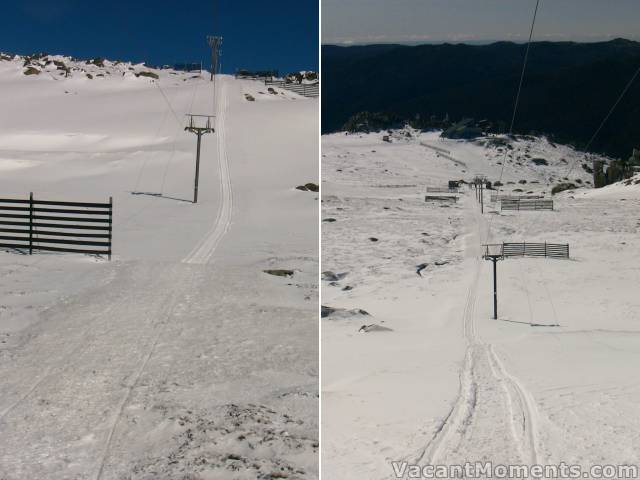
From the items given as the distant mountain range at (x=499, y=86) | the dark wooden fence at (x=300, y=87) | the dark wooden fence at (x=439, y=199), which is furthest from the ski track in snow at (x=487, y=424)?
the distant mountain range at (x=499, y=86)

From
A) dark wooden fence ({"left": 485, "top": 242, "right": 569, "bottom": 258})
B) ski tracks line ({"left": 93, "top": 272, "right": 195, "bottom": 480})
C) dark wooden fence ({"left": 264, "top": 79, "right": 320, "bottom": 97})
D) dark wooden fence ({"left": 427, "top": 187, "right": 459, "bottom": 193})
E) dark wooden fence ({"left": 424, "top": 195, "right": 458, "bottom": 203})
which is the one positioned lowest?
ski tracks line ({"left": 93, "top": 272, "right": 195, "bottom": 480})

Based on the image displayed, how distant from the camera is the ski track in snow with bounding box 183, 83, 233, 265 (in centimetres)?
1612

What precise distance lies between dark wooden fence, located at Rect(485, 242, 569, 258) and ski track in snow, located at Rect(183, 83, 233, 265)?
11.9 meters

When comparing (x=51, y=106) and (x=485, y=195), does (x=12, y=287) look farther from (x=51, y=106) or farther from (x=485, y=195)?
(x=51, y=106)

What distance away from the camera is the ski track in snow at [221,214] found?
16.1 metres

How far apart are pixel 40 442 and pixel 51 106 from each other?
60.4 m

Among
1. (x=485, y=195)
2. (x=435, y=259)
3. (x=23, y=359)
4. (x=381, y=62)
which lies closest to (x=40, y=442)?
(x=23, y=359)

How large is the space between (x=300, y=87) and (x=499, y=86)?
9013 centimetres

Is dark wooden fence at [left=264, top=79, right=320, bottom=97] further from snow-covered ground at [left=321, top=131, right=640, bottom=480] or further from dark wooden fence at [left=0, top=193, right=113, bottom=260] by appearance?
dark wooden fence at [left=0, top=193, right=113, bottom=260]

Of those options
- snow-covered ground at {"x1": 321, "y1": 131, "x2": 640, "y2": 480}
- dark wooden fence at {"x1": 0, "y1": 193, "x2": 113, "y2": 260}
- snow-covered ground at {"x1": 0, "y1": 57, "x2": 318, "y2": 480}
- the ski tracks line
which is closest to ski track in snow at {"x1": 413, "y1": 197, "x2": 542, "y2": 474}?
snow-covered ground at {"x1": 321, "y1": 131, "x2": 640, "y2": 480}

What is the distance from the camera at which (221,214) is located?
25062 mm

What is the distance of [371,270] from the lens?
25.2 m

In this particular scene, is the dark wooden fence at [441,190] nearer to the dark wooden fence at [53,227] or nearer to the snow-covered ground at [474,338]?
the snow-covered ground at [474,338]

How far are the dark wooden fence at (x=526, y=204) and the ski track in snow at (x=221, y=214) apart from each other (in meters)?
21.0
